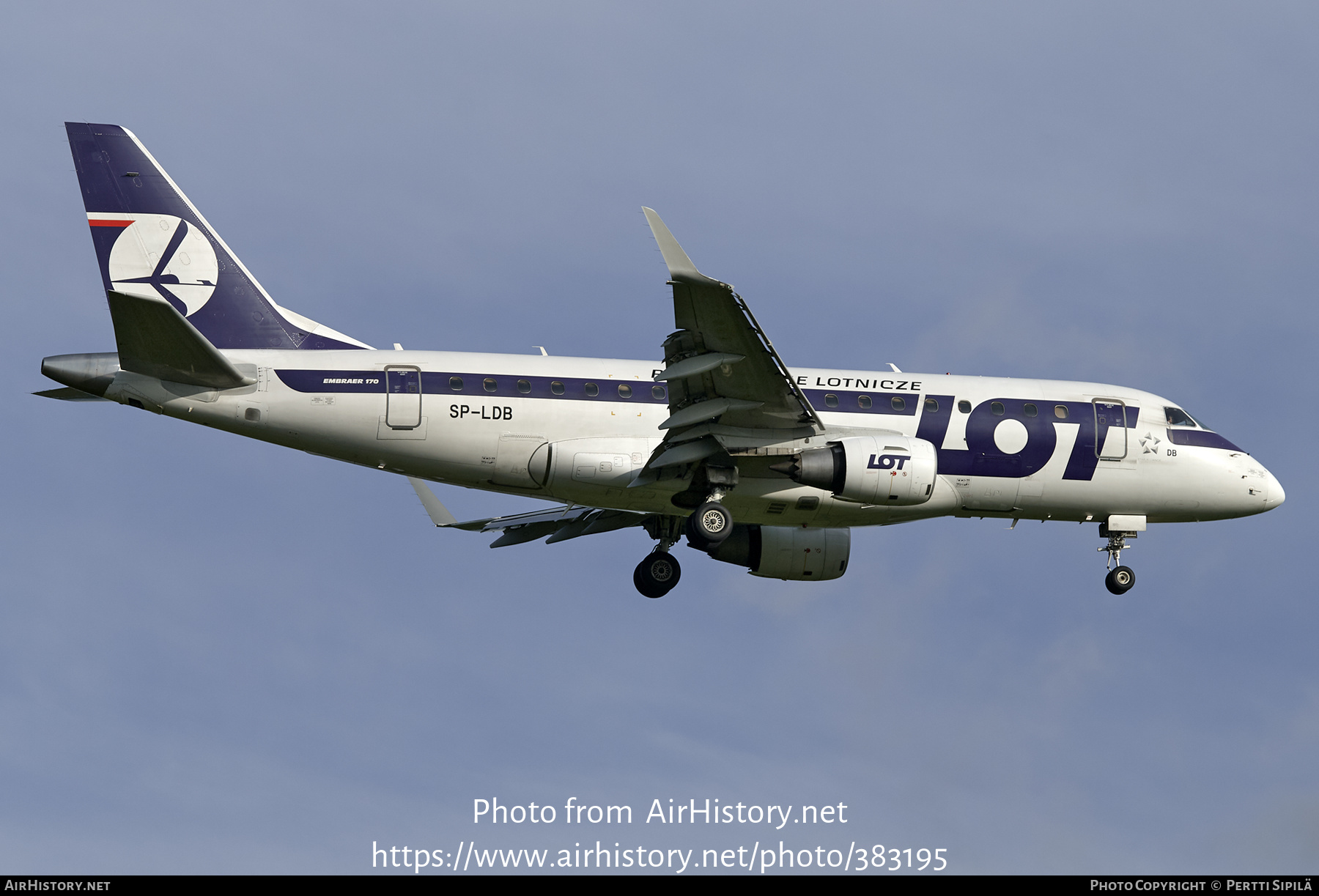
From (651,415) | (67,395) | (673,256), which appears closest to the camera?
(673,256)

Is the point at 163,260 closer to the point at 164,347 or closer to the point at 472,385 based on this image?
the point at 164,347

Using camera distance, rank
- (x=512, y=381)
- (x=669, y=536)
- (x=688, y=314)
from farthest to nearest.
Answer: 1. (x=669, y=536)
2. (x=512, y=381)
3. (x=688, y=314)

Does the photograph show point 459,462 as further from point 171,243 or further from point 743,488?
point 171,243

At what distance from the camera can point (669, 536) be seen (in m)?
32.2

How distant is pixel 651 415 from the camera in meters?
28.6

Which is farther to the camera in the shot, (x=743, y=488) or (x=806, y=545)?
(x=806, y=545)

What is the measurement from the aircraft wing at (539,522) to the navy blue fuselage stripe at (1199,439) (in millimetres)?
12148

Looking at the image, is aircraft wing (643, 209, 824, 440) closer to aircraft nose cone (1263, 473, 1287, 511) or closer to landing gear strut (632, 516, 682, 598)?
landing gear strut (632, 516, 682, 598)

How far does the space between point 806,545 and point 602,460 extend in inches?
254

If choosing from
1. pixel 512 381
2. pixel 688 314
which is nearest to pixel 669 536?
pixel 512 381

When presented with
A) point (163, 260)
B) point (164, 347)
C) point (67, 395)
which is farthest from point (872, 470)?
point (67, 395)

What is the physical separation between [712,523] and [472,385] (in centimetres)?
551

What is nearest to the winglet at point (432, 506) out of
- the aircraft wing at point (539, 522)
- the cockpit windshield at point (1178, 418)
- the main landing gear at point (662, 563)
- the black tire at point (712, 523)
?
Result: the aircraft wing at point (539, 522)

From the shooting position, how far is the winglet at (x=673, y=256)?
2331cm
